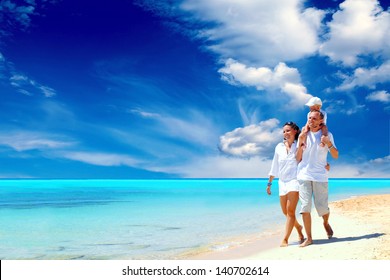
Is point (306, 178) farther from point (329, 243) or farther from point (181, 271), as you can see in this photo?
point (181, 271)

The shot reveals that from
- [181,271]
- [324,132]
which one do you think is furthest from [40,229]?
[324,132]

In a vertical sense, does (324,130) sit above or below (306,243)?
above

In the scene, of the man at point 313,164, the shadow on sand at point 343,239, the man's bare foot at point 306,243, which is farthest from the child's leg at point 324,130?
A: the shadow on sand at point 343,239

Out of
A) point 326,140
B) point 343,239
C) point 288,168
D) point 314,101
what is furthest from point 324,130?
point 343,239

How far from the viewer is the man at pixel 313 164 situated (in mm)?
5457

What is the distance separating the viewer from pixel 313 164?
5.53m

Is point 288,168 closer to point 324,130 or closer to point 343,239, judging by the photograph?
point 324,130

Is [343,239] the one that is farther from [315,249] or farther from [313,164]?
[313,164]

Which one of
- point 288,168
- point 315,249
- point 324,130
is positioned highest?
point 324,130

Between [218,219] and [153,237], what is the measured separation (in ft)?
12.2

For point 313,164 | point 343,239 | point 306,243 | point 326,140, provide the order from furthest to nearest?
point 343,239
point 306,243
point 313,164
point 326,140

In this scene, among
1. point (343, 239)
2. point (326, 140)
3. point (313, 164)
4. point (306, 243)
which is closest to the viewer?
point (326, 140)

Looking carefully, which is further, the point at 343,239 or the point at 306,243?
the point at 343,239

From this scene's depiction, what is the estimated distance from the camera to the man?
5.46 meters
